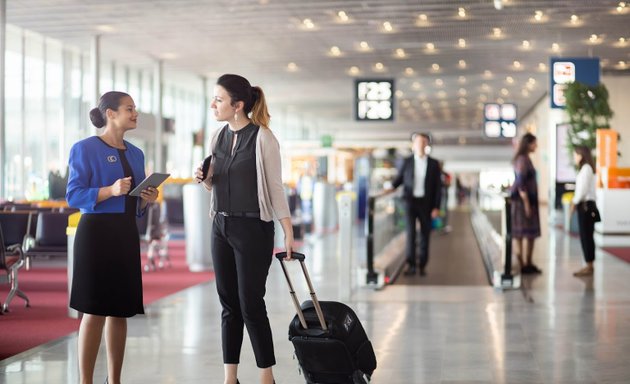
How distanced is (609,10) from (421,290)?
970 cm

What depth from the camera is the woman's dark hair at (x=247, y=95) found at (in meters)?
4.45

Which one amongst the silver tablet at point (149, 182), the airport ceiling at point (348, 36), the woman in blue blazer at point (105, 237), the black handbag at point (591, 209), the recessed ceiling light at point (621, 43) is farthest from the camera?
the recessed ceiling light at point (621, 43)

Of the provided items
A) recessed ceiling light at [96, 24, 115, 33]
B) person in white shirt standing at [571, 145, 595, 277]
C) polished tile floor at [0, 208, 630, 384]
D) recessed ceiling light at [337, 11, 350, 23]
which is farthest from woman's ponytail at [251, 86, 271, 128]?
recessed ceiling light at [96, 24, 115, 33]

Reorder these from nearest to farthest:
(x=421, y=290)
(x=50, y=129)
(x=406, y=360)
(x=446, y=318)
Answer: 1. (x=406, y=360)
2. (x=446, y=318)
3. (x=421, y=290)
4. (x=50, y=129)

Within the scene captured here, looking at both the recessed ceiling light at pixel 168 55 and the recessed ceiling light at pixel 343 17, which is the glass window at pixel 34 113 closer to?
the recessed ceiling light at pixel 168 55

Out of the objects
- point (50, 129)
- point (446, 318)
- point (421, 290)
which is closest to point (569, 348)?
point (446, 318)

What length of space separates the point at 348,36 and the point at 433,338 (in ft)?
47.8

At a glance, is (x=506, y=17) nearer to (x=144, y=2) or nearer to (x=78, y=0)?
(x=144, y=2)

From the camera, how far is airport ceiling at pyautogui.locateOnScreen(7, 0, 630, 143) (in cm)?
1748

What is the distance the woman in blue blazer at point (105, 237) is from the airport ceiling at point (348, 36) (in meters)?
12.6

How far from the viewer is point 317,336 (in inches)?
175

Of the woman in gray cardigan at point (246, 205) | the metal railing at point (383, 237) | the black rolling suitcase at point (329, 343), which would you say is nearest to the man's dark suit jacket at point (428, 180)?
the metal railing at point (383, 237)

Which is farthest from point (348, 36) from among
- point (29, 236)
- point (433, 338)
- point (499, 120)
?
point (433, 338)

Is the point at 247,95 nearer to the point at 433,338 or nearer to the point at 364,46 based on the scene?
the point at 433,338
